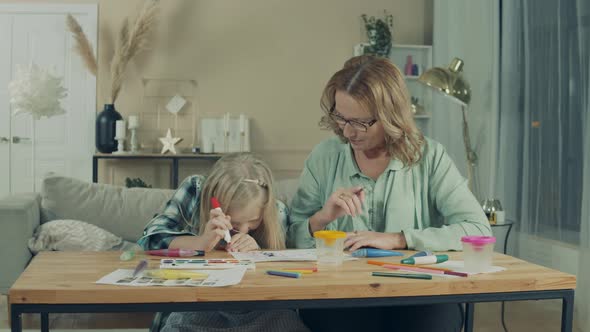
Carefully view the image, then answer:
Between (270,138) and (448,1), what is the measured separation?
181 cm

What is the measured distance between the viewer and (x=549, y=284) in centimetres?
144

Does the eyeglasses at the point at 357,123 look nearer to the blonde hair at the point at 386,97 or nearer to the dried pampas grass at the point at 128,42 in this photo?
the blonde hair at the point at 386,97

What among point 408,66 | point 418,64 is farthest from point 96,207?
point 418,64

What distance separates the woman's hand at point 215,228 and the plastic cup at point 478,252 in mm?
566

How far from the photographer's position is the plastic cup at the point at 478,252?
59.5 inches

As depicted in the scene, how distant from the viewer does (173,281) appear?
1.33m

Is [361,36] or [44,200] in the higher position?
[361,36]

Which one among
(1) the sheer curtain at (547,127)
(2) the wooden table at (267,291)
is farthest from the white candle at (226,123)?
(2) the wooden table at (267,291)

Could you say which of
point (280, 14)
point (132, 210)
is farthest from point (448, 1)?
point (132, 210)

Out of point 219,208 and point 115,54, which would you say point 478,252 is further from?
point 115,54

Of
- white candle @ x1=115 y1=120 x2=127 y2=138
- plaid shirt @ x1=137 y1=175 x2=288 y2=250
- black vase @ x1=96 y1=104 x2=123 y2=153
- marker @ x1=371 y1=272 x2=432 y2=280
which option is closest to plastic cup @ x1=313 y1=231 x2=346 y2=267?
marker @ x1=371 y1=272 x2=432 y2=280

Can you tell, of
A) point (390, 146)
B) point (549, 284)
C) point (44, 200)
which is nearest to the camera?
point (549, 284)

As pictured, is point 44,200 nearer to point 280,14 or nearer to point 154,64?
point 154,64

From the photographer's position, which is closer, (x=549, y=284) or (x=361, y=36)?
(x=549, y=284)
